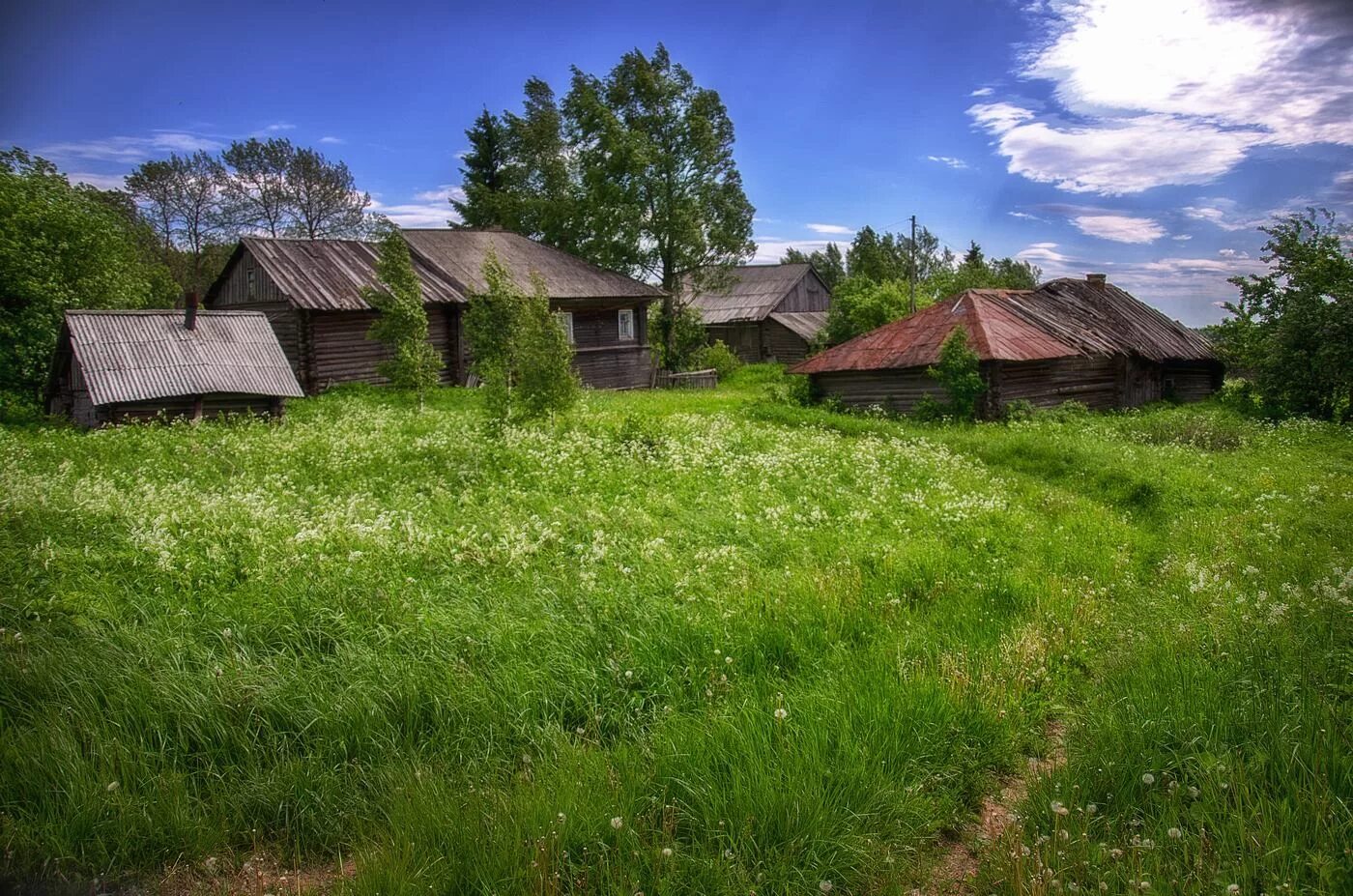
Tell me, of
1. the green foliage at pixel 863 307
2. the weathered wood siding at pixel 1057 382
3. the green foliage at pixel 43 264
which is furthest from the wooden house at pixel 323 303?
the green foliage at pixel 863 307

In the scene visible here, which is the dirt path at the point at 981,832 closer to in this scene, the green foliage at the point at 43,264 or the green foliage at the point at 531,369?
the green foliage at the point at 531,369

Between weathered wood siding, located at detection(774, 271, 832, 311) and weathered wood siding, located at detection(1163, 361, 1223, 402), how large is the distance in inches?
839

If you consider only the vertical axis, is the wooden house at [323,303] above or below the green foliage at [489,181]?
below

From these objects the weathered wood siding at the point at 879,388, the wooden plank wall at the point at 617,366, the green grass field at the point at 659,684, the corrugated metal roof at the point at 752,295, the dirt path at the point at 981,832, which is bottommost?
the dirt path at the point at 981,832

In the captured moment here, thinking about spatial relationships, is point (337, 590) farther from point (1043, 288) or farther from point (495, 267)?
point (1043, 288)

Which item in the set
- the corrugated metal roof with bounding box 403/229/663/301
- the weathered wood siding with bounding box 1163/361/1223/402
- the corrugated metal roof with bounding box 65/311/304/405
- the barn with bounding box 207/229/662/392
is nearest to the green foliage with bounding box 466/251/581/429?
the barn with bounding box 207/229/662/392

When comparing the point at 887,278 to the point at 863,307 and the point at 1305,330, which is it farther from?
the point at 1305,330

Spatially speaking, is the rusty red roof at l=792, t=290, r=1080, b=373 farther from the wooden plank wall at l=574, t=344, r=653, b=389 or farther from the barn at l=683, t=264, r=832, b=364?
the barn at l=683, t=264, r=832, b=364

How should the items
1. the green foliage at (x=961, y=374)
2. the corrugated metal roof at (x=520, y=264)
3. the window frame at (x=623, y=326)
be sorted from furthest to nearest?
the window frame at (x=623, y=326) → the corrugated metal roof at (x=520, y=264) → the green foliage at (x=961, y=374)

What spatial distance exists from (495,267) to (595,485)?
→ 859 centimetres

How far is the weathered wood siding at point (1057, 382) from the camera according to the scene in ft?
67.2

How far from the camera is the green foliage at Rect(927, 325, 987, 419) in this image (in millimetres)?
19781

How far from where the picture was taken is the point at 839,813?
4.05 meters

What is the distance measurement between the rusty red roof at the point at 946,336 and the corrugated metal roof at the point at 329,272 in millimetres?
13137
